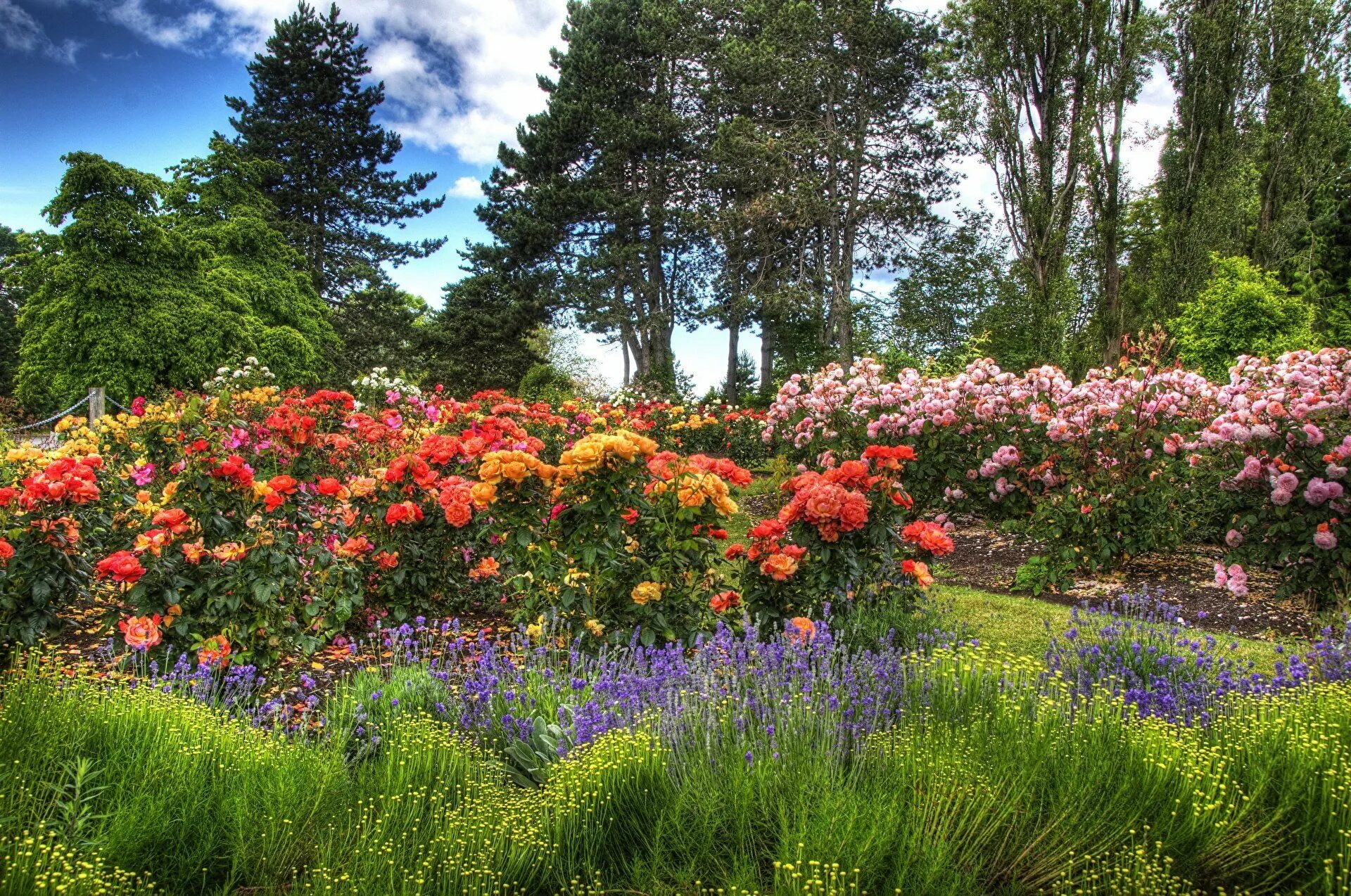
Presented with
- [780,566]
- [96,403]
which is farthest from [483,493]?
[96,403]

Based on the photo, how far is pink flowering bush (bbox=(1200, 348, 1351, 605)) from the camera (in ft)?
15.2

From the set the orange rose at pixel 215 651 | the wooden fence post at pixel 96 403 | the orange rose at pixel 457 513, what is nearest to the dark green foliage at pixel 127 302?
the wooden fence post at pixel 96 403

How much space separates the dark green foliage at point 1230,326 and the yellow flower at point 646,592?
15.2 meters

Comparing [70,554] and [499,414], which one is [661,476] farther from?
[499,414]

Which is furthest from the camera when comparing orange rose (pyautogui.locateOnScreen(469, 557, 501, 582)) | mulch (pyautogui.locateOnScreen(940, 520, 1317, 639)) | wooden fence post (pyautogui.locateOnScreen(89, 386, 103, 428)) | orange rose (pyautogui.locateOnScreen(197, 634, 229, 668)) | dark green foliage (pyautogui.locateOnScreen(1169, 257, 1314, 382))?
dark green foliage (pyautogui.locateOnScreen(1169, 257, 1314, 382))

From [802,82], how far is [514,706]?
19.9m

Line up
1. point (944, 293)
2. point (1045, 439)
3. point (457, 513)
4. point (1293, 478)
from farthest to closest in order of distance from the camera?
1. point (944, 293)
2. point (1045, 439)
3. point (1293, 478)
4. point (457, 513)

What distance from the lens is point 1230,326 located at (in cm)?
1531

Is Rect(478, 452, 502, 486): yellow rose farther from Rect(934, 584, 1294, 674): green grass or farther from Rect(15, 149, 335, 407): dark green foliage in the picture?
Rect(15, 149, 335, 407): dark green foliage

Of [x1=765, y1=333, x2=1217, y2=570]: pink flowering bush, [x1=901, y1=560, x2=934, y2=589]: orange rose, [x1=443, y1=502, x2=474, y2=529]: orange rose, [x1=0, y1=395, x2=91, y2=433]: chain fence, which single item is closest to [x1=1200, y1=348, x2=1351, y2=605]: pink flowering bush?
[x1=765, y1=333, x2=1217, y2=570]: pink flowering bush

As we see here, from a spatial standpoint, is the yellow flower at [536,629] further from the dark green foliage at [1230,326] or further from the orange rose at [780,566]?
the dark green foliage at [1230,326]

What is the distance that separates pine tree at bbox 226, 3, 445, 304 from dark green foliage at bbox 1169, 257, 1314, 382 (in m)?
21.4

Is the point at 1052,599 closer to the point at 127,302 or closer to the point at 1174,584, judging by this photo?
the point at 1174,584

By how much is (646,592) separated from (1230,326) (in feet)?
53.9
